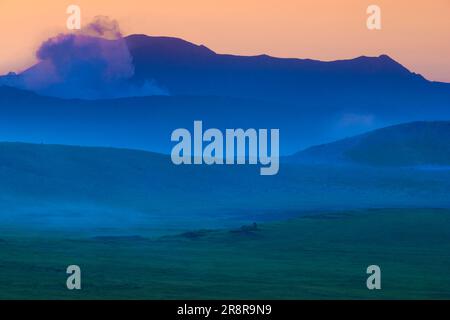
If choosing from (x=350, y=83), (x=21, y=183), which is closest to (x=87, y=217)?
(x=21, y=183)

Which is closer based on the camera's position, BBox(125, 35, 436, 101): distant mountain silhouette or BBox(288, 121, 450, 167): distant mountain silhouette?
BBox(125, 35, 436, 101): distant mountain silhouette

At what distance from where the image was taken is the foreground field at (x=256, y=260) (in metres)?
21.8

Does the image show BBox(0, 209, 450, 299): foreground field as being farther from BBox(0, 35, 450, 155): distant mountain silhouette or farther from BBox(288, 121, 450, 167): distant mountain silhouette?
BBox(288, 121, 450, 167): distant mountain silhouette

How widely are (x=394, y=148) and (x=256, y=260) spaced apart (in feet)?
106

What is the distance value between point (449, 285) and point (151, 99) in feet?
84.8

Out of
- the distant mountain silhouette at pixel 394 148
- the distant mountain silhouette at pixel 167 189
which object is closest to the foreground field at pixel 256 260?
the distant mountain silhouette at pixel 167 189

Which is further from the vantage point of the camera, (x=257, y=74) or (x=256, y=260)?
(x=257, y=74)

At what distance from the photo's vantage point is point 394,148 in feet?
193

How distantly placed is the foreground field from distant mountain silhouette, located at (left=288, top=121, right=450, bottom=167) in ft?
54.7

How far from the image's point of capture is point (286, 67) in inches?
1617

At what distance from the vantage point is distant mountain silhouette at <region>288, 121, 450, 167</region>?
181ft

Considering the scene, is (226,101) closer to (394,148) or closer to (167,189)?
(167,189)

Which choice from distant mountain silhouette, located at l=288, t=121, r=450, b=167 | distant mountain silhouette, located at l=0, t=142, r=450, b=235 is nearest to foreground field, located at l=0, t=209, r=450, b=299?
distant mountain silhouette, located at l=0, t=142, r=450, b=235

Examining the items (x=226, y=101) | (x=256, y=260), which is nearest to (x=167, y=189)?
(x=226, y=101)
